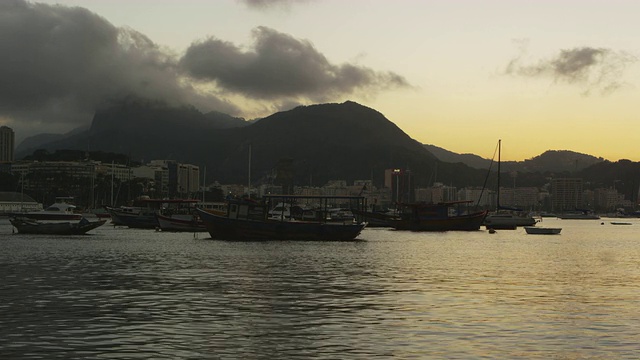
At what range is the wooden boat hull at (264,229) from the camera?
9806cm

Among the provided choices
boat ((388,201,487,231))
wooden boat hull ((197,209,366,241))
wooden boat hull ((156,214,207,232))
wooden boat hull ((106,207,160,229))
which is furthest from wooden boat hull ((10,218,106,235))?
boat ((388,201,487,231))

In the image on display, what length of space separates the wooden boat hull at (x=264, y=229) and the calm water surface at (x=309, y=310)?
31.7 metres

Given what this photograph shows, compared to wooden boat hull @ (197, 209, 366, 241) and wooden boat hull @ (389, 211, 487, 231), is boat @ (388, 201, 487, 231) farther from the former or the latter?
wooden boat hull @ (197, 209, 366, 241)

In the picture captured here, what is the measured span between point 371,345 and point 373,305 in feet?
35.8

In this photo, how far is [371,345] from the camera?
2597 cm

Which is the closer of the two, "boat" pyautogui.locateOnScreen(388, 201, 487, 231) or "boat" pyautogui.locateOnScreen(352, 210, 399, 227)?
"boat" pyautogui.locateOnScreen(388, 201, 487, 231)

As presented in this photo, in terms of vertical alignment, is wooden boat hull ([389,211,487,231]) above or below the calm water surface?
above

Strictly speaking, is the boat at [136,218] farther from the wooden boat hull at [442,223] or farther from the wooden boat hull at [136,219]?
the wooden boat hull at [442,223]

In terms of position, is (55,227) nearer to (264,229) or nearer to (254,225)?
(254,225)

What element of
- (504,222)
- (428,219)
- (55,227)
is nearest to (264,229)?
(55,227)

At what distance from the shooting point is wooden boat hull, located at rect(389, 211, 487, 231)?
149000mm

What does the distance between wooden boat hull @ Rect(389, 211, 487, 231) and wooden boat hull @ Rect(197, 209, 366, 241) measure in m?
48.8

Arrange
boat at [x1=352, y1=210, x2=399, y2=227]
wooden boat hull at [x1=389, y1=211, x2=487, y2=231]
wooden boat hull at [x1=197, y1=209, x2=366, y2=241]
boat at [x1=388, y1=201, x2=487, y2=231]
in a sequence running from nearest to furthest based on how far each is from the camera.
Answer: wooden boat hull at [x1=197, y1=209, x2=366, y2=241] → boat at [x1=388, y1=201, x2=487, y2=231] → wooden boat hull at [x1=389, y1=211, x2=487, y2=231] → boat at [x1=352, y1=210, x2=399, y2=227]

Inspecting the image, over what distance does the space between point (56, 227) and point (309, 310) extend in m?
92.3
